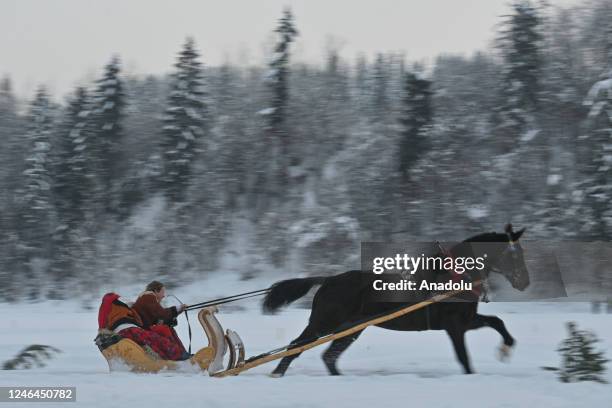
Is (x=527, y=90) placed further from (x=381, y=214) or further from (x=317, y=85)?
(x=317, y=85)

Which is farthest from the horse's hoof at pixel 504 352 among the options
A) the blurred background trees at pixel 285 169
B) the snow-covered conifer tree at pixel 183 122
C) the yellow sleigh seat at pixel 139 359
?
the snow-covered conifer tree at pixel 183 122

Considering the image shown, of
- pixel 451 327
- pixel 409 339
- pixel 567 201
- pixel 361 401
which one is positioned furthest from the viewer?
pixel 567 201

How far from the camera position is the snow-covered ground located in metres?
7.14

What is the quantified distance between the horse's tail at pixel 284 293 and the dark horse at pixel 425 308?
0.05 feet

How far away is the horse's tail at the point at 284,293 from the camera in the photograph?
397 inches

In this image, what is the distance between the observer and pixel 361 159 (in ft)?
143

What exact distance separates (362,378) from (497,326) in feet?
5.82

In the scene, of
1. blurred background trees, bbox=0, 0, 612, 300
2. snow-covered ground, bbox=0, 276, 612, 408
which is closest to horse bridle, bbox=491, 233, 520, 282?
snow-covered ground, bbox=0, 276, 612, 408

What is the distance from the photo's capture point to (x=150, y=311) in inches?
366

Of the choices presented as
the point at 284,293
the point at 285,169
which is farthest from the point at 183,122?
the point at 284,293

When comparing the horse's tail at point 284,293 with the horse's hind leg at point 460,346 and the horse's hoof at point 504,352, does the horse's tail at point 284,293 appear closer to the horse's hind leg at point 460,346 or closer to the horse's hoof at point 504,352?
the horse's hind leg at point 460,346

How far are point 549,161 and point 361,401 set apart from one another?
1343 inches

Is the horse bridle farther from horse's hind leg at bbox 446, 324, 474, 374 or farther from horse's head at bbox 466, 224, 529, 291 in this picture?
horse's hind leg at bbox 446, 324, 474, 374

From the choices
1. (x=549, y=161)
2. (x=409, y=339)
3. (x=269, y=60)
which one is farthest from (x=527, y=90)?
(x=409, y=339)
